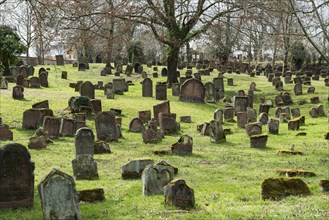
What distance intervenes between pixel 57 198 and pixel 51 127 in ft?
35.3

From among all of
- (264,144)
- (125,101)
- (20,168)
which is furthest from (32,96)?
(20,168)

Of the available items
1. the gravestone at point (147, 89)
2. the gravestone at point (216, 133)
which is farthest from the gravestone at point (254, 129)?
the gravestone at point (147, 89)

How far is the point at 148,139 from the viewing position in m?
18.4

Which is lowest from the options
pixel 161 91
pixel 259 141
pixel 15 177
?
pixel 259 141

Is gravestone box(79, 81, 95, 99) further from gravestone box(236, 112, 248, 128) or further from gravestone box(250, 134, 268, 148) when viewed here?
gravestone box(250, 134, 268, 148)

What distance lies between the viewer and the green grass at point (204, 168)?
8.88 metres

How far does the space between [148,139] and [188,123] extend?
6483mm

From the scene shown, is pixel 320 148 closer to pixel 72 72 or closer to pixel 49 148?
pixel 49 148

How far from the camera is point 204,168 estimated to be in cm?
1362

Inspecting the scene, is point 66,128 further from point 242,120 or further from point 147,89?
point 147,89

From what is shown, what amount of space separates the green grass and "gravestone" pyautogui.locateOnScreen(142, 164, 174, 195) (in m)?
0.25

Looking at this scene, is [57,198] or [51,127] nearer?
[57,198]

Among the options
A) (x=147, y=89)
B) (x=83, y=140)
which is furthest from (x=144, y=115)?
(x=83, y=140)

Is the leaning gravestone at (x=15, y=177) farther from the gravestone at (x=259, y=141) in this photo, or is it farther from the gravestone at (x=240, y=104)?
the gravestone at (x=240, y=104)
